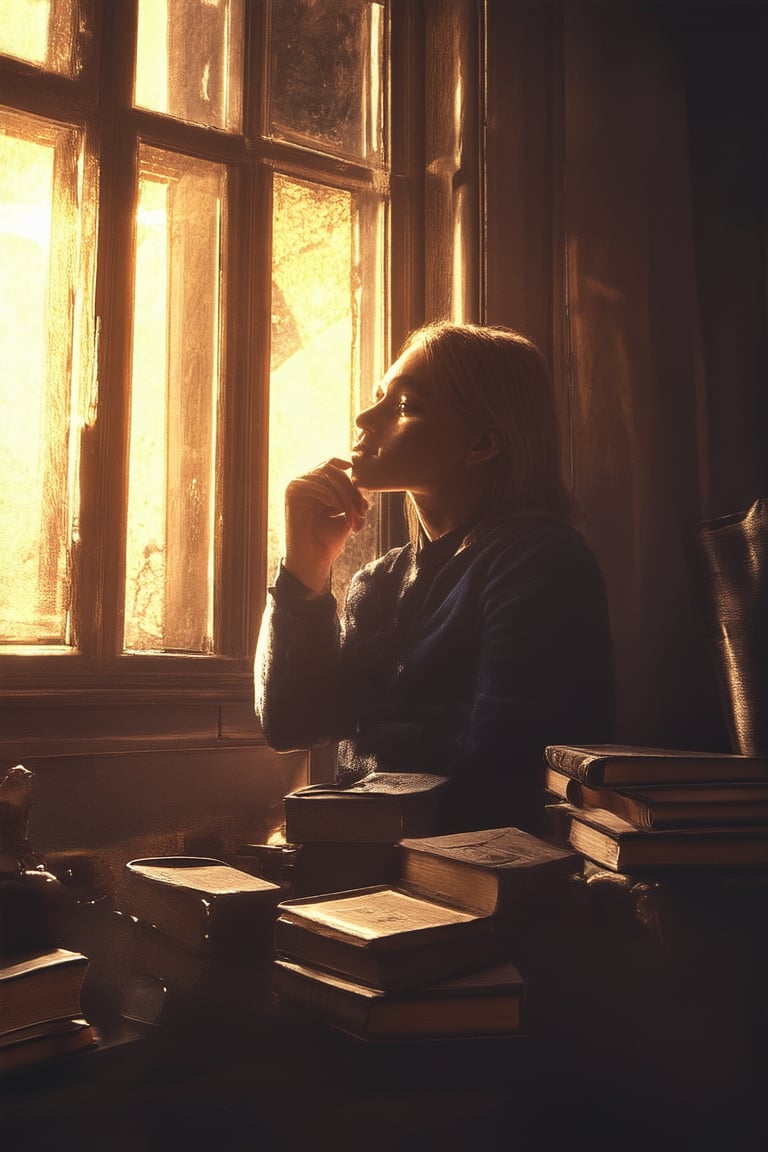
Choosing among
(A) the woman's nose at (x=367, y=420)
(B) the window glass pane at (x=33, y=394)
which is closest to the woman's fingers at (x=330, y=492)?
(A) the woman's nose at (x=367, y=420)

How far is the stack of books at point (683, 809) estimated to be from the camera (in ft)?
3.25

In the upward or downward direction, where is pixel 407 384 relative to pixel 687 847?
upward

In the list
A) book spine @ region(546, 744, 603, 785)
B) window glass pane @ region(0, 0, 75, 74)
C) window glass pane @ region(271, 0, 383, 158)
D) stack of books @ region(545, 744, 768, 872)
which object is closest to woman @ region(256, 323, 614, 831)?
book spine @ region(546, 744, 603, 785)

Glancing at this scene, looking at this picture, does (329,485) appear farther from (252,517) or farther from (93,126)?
(93,126)

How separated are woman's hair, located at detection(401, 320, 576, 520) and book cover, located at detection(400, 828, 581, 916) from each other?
760 mm

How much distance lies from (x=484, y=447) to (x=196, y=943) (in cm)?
96

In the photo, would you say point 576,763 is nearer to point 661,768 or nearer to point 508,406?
point 661,768

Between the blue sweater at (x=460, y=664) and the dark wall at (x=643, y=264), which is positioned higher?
the dark wall at (x=643, y=264)

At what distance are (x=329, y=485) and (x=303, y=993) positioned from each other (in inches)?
40.6

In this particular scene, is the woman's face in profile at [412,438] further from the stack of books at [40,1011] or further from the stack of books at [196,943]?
the stack of books at [40,1011]

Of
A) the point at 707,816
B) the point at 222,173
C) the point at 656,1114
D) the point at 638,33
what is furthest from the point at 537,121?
the point at 656,1114

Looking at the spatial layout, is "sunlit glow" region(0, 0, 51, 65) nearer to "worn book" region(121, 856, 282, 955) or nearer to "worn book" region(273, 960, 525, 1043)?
"worn book" region(121, 856, 282, 955)

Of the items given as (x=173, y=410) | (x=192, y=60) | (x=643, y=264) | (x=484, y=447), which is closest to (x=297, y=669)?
(x=484, y=447)

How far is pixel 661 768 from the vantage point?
1007 mm
